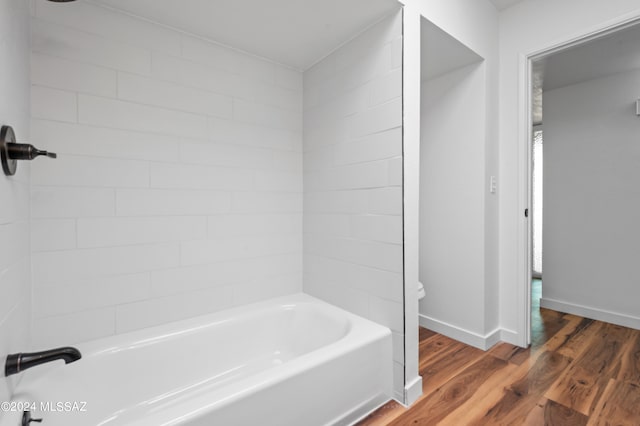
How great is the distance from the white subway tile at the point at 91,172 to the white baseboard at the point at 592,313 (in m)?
3.75

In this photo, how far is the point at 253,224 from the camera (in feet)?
6.86

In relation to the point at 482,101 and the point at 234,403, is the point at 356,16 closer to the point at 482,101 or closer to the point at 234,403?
the point at 482,101

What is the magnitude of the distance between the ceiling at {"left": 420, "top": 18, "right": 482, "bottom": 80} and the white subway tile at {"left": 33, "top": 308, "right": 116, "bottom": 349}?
2383 millimetres

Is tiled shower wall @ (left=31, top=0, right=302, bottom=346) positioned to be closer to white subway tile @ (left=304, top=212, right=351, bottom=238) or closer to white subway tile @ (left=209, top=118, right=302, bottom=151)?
white subway tile @ (left=209, top=118, right=302, bottom=151)

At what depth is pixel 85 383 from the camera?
1314 millimetres

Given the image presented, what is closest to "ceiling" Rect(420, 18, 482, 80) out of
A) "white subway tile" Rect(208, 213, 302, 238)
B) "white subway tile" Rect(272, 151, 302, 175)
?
"white subway tile" Rect(272, 151, 302, 175)

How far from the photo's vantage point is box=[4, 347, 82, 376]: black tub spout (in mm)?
938

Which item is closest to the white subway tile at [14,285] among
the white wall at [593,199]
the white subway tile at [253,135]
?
the white subway tile at [253,135]

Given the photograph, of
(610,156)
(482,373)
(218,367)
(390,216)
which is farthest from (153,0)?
(610,156)

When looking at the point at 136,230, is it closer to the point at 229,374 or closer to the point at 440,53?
the point at 229,374

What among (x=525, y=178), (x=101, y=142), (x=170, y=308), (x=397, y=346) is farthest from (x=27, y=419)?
(x=525, y=178)

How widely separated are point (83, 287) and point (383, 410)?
1.66 meters

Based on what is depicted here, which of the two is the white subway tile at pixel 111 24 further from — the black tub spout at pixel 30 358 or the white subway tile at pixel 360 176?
the black tub spout at pixel 30 358

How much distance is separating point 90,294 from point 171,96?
1152 millimetres
